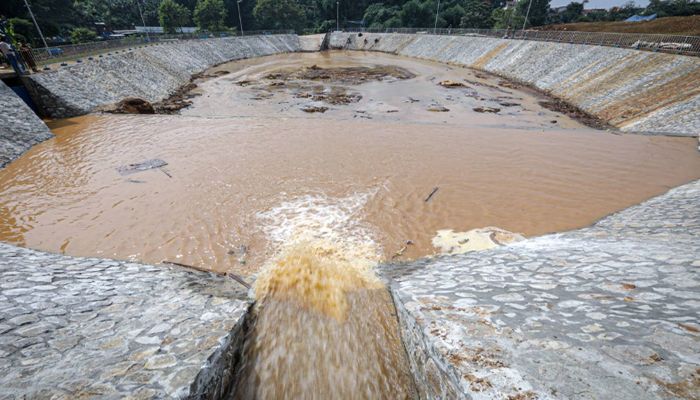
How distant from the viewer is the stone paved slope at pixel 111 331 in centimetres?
309

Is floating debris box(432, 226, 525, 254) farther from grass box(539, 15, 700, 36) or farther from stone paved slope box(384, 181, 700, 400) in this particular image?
grass box(539, 15, 700, 36)

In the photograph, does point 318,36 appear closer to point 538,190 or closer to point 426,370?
point 538,190

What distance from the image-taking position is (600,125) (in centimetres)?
1820

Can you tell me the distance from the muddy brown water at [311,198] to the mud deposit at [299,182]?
2.3 inches

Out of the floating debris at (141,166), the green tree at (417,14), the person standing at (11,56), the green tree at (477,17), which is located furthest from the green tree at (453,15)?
the floating debris at (141,166)

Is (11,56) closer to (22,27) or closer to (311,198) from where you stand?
(311,198)

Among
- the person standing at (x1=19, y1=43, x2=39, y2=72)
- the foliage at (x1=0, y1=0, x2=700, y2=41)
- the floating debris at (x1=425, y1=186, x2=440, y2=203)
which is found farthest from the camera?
the foliage at (x1=0, y1=0, x2=700, y2=41)

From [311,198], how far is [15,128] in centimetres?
1427

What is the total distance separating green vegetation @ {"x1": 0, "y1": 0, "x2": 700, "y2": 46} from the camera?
47.3 metres

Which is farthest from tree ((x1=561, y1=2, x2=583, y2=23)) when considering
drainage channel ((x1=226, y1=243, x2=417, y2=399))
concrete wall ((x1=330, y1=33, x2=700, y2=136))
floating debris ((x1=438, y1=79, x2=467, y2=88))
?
drainage channel ((x1=226, y1=243, x2=417, y2=399))

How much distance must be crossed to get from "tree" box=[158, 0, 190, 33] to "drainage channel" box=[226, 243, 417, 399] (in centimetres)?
7521

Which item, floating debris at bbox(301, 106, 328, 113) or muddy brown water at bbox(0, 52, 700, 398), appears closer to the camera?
muddy brown water at bbox(0, 52, 700, 398)

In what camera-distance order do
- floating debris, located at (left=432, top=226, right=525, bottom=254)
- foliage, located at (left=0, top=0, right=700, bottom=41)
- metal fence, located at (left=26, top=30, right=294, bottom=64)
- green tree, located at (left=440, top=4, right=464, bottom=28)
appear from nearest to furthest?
floating debris, located at (left=432, top=226, right=525, bottom=254) < metal fence, located at (left=26, top=30, right=294, bottom=64) < foliage, located at (left=0, top=0, right=700, bottom=41) < green tree, located at (left=440, top=4, right=464, bottom=28)

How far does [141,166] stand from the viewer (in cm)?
1170
